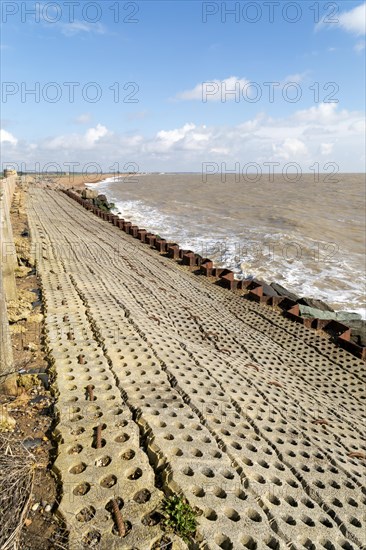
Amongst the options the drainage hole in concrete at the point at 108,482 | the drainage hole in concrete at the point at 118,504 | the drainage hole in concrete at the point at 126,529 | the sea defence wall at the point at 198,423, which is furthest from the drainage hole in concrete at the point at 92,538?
the drainage hole in concrete at the point at 108,482

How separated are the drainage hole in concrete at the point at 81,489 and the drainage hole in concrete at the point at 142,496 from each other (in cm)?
41

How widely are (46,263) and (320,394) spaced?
7.90 meters

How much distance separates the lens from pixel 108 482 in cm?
343

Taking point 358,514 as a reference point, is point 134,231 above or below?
above

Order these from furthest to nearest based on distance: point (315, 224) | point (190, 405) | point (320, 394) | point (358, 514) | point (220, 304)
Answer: point (315, 224), point (220, 304), point (320, 394), point (190, 405), point (358, 514)

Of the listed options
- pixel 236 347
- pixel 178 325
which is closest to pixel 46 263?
pixel 178 325

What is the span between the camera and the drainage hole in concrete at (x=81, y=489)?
130 inches

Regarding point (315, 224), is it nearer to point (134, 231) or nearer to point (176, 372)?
point (134, 231)

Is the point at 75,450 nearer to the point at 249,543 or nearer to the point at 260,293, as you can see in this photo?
the point at 249,543

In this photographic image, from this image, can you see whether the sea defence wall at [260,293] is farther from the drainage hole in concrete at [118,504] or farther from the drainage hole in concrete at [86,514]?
the drainage hole in concrete at [86,514]

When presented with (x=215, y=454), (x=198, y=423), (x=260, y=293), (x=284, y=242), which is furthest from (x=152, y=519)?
(x=284, y=242)

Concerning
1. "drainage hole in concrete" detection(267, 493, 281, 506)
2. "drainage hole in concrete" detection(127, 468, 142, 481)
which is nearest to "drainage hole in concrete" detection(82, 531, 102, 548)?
"drainage hole in concrete" detection(127, 468, 142, 481)

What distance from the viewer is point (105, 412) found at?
4.45 m

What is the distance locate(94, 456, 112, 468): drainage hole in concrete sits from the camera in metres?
3.61
